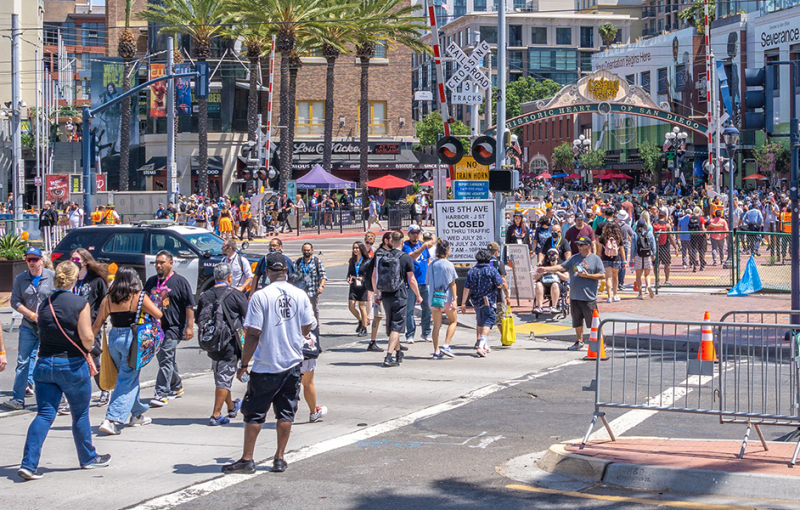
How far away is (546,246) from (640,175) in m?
68.1

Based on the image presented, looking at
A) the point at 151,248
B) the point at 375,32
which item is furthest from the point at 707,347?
the point at 375,32

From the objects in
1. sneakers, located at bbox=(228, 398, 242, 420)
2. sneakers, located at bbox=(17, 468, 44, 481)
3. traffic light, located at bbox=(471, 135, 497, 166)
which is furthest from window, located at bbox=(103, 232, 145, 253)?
sneakers, located at bbox=(17, 468, 44, 481)

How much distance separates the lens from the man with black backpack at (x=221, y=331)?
30.1 ft

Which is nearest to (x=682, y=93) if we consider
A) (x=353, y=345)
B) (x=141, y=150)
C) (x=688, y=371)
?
(x=141, y=150)

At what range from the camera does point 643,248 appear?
62.8 ft

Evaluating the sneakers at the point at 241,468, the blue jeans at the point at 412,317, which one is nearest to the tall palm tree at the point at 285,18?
the blue jeans at the point at 412,317

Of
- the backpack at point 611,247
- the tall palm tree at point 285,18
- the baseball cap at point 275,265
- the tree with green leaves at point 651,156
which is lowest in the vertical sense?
the backpack at point 611,247

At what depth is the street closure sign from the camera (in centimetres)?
1716

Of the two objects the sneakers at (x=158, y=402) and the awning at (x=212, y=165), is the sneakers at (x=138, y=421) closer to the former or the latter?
the sneakers at (x=158, y=402)

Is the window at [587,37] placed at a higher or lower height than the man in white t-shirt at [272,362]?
higher

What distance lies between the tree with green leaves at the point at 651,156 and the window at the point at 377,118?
76.9 ft

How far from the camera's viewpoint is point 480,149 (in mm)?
16328

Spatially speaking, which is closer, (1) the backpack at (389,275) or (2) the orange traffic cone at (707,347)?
(2) the orange traffic cone at (707,347)

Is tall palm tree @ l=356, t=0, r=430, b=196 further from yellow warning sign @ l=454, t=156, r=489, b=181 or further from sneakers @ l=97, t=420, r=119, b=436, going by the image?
sneakers @ l=97, t=420, r=119, b=436
